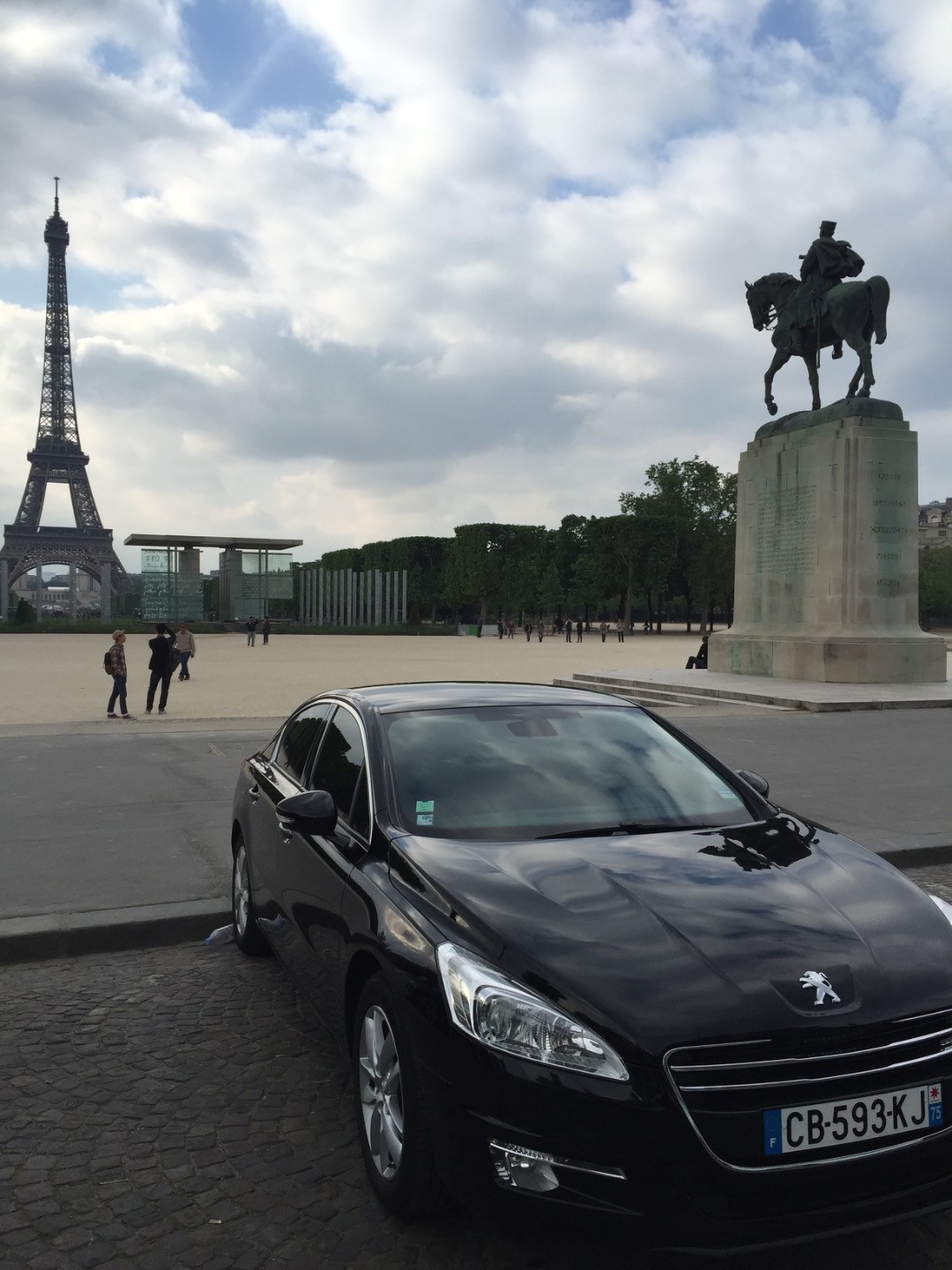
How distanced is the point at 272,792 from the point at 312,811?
46.5 inches

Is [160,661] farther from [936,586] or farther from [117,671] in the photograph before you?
[936,586]

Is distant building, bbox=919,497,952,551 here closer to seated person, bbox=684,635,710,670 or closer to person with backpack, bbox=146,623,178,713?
seated person, bbox=684,635,710,670

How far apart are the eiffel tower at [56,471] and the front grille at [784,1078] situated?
337ft

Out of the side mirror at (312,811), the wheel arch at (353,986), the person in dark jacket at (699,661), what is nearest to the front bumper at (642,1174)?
the wheel arch at (353,986)

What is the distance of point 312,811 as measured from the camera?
11.6 feet

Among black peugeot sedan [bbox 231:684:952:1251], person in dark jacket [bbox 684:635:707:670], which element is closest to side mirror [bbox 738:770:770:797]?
black peugeot sedan [bbox 231:684:952:1251]

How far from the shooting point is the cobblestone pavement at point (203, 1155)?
8.68ft

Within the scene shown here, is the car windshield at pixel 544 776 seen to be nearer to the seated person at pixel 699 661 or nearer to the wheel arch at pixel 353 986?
the wheel arch at pixel 353 986

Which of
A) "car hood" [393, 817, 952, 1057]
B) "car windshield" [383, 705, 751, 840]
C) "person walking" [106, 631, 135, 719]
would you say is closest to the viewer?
"car hood" [393, 817, 952, 1057]

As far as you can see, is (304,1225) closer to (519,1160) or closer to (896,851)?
(519,1160)

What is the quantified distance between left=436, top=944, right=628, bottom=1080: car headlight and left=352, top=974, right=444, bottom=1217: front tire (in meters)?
0.24

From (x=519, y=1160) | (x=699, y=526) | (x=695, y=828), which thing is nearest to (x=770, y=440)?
(x=695, y=828)


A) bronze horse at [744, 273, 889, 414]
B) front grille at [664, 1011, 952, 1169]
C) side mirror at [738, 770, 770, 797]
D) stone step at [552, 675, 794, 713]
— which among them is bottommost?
stone step at [552, 675, 794, 713]

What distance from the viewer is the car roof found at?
4163 mm
